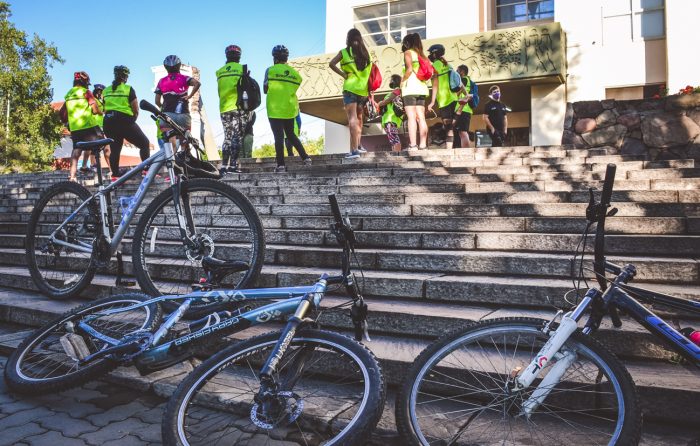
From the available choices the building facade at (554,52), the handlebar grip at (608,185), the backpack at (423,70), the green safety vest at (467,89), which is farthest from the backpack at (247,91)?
the building facade at (554,52)

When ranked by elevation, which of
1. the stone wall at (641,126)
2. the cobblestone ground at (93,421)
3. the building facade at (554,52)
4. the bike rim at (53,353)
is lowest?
the cobblestone ground at (93,421)

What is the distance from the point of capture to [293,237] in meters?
4.71

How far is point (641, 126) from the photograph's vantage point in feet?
24.0

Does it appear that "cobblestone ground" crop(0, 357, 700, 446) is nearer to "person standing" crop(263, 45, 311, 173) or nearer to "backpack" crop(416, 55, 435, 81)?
"person standing" crop(263, 45, 311, 173)

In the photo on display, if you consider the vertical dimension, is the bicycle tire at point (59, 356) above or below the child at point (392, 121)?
below

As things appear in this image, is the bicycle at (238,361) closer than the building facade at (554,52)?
Yes

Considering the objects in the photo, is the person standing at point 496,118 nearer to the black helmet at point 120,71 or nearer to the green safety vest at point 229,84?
the green safety vest at point 229,84

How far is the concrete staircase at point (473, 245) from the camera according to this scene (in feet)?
9.63

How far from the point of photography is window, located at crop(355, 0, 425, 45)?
18234 mm

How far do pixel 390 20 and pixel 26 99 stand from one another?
24.8 meters

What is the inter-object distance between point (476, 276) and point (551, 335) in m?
1.75

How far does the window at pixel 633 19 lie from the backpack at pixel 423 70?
1024 cm

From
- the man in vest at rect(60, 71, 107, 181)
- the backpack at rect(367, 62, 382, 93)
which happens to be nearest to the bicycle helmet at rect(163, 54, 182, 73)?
the man in vest at rect(60, 71, 107, 181)

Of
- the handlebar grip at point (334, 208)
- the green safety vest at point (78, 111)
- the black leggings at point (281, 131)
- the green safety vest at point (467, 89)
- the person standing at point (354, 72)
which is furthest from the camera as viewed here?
the green safety vest at point (467, 89)
